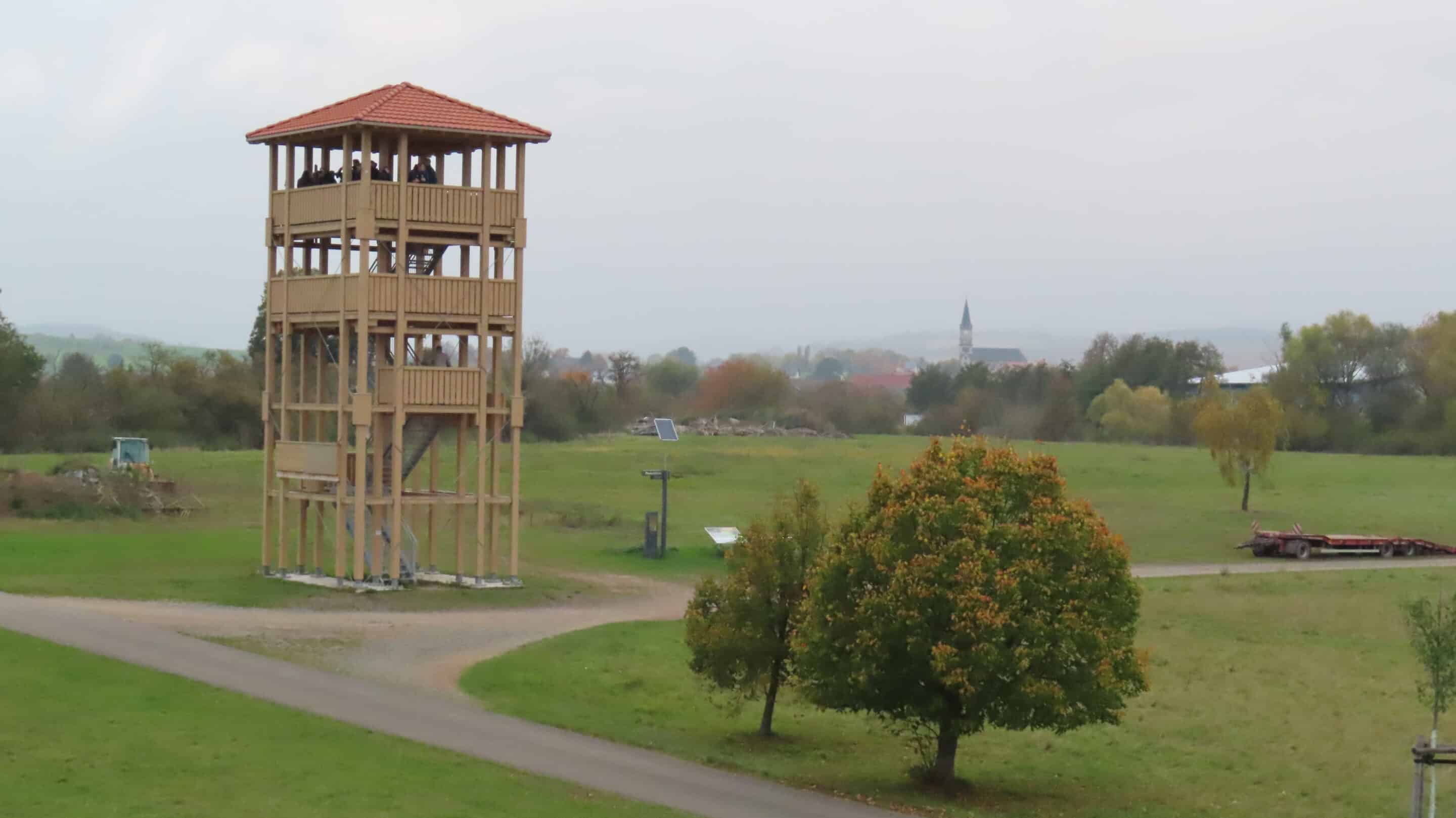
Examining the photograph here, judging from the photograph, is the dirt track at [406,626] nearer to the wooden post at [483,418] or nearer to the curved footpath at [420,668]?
the curved footpath at [420,668]

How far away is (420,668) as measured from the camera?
29844 mm

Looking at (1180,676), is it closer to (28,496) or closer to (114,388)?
(28,496)

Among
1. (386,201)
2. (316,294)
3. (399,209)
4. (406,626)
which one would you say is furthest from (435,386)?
(406,626)

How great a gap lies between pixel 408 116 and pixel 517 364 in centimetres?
643

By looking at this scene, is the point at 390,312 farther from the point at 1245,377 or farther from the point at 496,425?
the point at 1245,377

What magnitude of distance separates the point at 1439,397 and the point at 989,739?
89.4m

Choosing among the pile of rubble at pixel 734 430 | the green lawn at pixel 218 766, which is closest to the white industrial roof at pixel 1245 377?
the pile of rubble at pixel 734 430

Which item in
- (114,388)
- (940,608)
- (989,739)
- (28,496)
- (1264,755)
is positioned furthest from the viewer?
(114,388)

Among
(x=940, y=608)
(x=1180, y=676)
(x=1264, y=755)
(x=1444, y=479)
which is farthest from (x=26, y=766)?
(x=1444, y=479)

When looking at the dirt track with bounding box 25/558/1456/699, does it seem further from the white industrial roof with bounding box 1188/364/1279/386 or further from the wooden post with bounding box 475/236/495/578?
the white industrial roof with bounding box 1188/364/1279/386

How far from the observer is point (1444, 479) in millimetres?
76375

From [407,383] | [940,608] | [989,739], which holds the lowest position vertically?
[989,739]

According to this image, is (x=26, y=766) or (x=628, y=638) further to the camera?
(x=628, y=638)

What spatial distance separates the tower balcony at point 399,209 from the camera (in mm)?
37781
